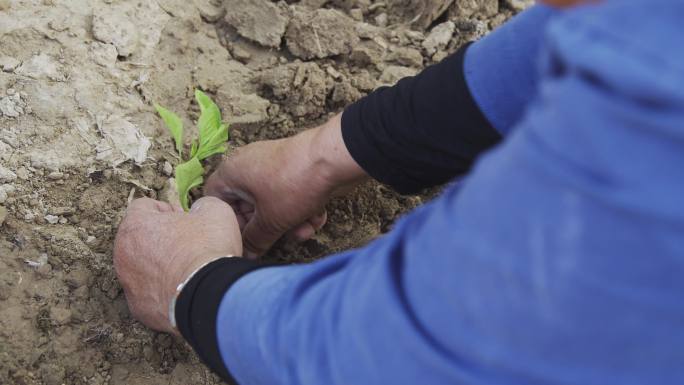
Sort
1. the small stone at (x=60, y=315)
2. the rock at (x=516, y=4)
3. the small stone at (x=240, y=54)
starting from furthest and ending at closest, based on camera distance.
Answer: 1. the rock at (x=516, y=4)
2. the small stone at (x=240, y=54)
3. the small stone at (x=60, y=315)

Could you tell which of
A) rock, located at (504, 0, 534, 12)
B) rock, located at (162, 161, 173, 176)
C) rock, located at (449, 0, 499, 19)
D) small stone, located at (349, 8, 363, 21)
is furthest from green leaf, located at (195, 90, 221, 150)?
rock, located at (504, 0, 534, 12)

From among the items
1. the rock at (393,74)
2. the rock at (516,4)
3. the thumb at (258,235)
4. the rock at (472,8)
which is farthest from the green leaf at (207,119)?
the rock at (516,4)

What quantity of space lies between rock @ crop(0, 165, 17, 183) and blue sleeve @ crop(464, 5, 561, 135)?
1.14m

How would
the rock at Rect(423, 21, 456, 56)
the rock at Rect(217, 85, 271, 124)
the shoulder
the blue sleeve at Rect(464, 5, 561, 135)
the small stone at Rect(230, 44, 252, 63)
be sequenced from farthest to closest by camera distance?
1. the rock at Rect(423, 21, 456, 56)
2. the small stone at Rect(230, 44, 252, 63)
3. the rock at Rect(217, 85, 271, 124)
4. the blue sleeve at Rect(464, 5, 561, 135)
5. the shoulder

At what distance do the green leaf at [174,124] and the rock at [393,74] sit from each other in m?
0.68

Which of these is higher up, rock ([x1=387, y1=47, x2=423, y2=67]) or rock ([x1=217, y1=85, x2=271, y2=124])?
rock ([x1=387, y1=47, x2=423, y2=67])

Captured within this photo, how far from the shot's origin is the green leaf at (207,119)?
75.1 inches

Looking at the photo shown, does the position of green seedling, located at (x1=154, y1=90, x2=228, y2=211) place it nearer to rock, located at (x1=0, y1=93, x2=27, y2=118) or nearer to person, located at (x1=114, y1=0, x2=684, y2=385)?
rock, located at (x1=0, y1=93, x2=27, y2=118)

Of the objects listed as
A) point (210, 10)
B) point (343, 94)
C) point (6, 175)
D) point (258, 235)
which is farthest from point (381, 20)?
point (6, 175)

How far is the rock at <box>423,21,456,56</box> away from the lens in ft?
7.66

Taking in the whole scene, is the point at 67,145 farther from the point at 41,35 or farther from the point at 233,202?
the point at 233,202

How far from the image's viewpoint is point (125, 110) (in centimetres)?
193

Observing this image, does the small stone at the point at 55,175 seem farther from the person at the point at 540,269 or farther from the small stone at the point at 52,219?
the person at the point at 540,269

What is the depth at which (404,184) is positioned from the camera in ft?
5.73
